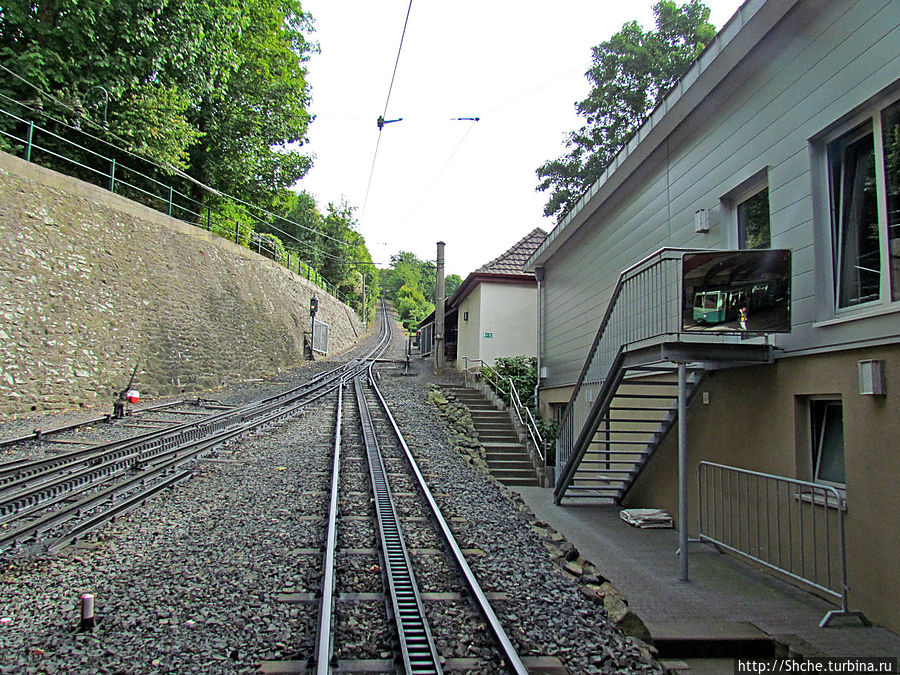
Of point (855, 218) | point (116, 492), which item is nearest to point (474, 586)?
point (855, 218)

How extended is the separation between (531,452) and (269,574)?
811cm

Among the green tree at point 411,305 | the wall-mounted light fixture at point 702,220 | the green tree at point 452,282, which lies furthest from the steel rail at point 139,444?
the green tree at point 452,282

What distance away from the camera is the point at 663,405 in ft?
27.9

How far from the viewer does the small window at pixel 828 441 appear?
5062mm

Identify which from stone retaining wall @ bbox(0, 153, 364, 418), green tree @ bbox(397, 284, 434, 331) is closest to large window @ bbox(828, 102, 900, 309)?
stone retaining wall @ bbox(0, 153, 364, 418)

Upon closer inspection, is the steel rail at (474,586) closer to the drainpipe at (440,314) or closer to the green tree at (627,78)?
the drainpipe at (440,314)

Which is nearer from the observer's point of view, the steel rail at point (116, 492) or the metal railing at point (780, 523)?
the metal railing at point (780, 523)

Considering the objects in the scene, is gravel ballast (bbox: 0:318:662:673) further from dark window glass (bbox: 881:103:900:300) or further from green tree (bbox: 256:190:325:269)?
green tree (bbox: 256:190:325:269)

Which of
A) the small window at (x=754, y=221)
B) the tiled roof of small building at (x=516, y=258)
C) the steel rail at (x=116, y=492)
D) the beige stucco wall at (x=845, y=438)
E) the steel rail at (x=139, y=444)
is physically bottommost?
the steel rail at (x=116, y=492)

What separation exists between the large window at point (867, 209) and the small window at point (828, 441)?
0.96 meters

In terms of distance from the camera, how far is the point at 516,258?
20.8m

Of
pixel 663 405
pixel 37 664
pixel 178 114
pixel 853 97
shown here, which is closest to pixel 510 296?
pixel 663 405

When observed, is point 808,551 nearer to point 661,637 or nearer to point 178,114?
point 661,637

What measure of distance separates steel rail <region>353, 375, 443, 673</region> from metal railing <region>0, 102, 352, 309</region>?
13.5 metres
